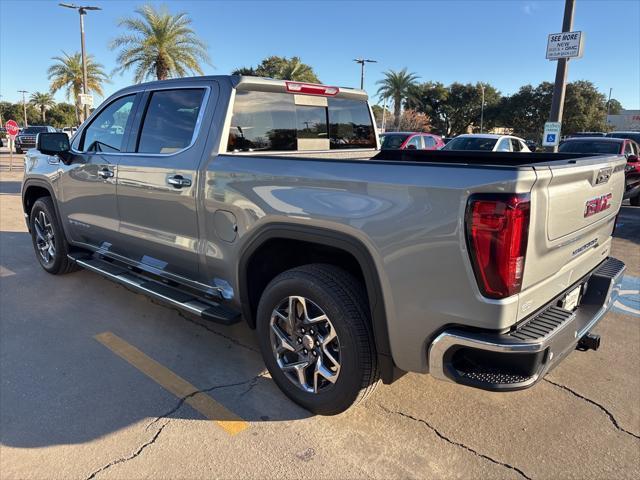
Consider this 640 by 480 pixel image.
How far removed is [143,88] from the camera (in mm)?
4016

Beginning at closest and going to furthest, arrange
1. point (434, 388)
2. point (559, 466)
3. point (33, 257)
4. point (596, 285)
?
point (559, 466), point (596, 285), point (434, 388), point (33, 257)

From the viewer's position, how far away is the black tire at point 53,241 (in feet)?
16.8

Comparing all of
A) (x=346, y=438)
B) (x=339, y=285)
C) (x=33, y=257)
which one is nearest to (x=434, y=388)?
(x=346, y=438)

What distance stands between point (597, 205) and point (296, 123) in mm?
2222

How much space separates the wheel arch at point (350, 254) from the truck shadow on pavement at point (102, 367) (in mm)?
727

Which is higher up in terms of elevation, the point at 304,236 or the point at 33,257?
the point at 304,236

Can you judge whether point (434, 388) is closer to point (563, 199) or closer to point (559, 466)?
point (559, 466)

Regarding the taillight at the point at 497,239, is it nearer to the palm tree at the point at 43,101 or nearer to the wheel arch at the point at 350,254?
the wheel arch at the point at 350,254

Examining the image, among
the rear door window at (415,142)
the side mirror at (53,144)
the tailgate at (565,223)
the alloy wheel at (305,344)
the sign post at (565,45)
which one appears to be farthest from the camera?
the rear door window at (415,142)

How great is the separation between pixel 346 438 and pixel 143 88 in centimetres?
312

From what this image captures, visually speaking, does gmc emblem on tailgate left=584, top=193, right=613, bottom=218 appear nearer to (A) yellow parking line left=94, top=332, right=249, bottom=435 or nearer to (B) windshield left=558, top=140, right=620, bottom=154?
(A) yellow parking line left=94, top=332, right=249, bottom=435

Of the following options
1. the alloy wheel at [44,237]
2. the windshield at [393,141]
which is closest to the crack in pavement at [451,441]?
the alloy wheel at [44,237]

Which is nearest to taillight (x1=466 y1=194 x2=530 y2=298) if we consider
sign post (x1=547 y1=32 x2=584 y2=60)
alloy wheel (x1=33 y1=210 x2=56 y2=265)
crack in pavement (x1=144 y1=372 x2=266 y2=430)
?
crack in pavement (x1=144 y1=372 x2=266 y2=430)

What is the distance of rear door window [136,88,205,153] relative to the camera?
351 centimetres
